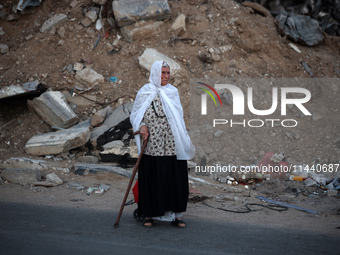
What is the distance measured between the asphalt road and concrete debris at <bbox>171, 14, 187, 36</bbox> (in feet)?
19.2

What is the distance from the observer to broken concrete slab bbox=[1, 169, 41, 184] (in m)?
5.54

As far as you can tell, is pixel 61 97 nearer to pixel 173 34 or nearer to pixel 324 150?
pixel 173 34

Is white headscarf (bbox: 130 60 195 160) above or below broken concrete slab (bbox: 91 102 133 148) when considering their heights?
above

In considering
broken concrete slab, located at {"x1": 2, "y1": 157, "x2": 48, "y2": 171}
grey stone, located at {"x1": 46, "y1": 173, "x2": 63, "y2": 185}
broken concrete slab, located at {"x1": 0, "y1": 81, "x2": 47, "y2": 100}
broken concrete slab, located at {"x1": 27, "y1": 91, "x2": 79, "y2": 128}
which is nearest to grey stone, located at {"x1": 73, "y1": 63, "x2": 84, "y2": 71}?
broken concrete slab, located at {"x1": 0, "y1": 81, "x2": 47, "y2": 100}

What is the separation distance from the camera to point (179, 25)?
29.6 ft

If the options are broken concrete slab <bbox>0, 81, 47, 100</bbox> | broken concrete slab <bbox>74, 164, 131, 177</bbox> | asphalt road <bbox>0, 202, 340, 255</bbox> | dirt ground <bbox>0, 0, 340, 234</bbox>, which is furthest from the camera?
dirt ground <bbox>0, 0, 340, 234</bbox>

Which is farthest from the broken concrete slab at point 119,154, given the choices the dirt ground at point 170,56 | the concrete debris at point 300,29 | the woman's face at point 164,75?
the concrete debris at point 300,29

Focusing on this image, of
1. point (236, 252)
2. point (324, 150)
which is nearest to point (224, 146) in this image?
point (324, 150)

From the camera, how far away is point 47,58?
862 centimetres

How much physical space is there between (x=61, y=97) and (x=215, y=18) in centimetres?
451

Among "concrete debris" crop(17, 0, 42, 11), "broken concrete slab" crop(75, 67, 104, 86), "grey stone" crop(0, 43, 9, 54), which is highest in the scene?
"concrete debris" crop(17, 0, 42, 11)

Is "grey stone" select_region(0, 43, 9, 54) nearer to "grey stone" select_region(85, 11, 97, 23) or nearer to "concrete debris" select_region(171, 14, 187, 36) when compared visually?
"grey stone" select_region(85, 11, 97, 23)

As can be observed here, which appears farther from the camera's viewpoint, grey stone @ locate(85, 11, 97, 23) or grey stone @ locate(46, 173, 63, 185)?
grey stone @ locate(85, 11, 97, 23)

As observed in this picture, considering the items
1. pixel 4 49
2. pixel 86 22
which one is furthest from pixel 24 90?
pixel 86 22
